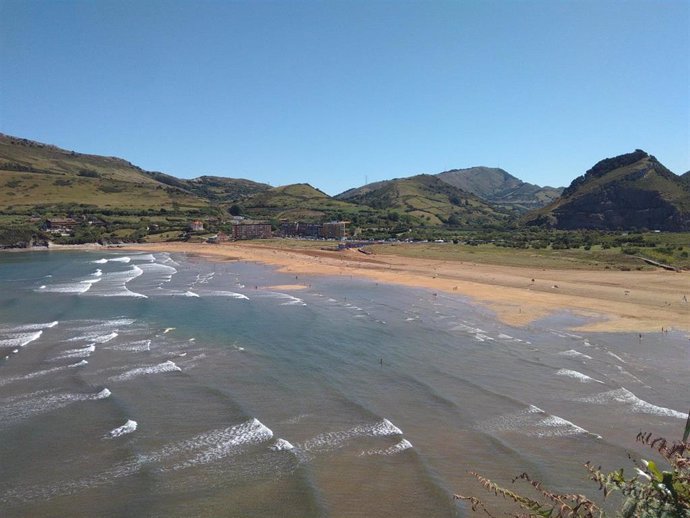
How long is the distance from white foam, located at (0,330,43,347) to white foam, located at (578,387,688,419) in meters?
25.7

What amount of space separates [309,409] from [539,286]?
1376 inches

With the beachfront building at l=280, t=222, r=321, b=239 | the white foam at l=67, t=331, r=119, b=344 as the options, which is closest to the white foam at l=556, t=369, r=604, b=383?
the white foam at l=67, t=331, r=119, b=344

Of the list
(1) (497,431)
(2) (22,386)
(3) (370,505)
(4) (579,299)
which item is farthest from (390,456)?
(4) (579,299)

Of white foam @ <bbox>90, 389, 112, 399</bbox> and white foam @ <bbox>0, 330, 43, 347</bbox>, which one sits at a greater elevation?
white foam @ <bbox>90, 389, 112, 399</bbox>

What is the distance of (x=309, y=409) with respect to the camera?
17.2m

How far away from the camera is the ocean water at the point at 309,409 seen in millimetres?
12055

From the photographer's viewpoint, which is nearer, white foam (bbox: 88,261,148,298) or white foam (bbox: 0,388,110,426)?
white foam (bbox: 0,388,110,426)

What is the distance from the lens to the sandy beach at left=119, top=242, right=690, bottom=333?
32.4m

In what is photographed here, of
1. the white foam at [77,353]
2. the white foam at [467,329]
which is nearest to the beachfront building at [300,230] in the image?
the white foam at [467,329]

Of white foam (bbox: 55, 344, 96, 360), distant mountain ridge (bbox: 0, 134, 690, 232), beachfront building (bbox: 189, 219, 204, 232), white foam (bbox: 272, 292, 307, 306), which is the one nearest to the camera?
white foam (bbox: 55, 344, 96, 360)

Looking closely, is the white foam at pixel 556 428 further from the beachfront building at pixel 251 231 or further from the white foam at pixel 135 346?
the beachfront building at pixel 251 231

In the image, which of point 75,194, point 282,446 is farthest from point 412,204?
point 282,446

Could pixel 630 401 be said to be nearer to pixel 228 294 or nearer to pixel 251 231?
pixel 228 294

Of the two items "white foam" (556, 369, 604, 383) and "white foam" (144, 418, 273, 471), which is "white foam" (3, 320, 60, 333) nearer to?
"white foam" (144, 418, 273, 471)
